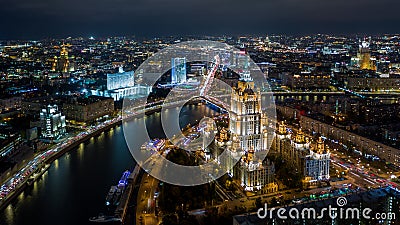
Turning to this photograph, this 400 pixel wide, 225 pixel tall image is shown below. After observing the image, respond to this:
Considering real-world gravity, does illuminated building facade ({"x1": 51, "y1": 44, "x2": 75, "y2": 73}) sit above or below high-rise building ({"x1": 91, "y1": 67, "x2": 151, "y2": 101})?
above

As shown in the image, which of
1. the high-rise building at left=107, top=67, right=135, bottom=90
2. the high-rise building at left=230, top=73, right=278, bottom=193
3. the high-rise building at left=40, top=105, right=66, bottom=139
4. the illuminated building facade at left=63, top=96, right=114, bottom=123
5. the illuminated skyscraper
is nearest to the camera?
the high-rise building at left=230, top=73, right=278, bottom=193

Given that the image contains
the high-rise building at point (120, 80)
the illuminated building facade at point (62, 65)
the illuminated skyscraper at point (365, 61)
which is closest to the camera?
the high-rise building at point (120, 80)

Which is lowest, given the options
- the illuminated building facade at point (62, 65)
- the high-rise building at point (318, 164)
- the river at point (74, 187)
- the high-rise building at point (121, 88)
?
the river at point (74, 187)

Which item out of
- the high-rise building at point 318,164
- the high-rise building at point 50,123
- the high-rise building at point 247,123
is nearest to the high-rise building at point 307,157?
the high-rise building at point 318,164

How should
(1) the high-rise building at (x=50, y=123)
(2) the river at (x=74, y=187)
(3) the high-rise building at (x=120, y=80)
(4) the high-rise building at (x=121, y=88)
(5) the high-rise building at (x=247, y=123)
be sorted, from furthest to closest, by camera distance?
(3) the high-rise building at (x=120, y=80)
(4) the high-rise building at (x=121, y=88)
(1) the high-rise building at (x=50, y=123)
(5) the high-rise building at (x=247, y=123)
(2) the river at (x=74, y=187)

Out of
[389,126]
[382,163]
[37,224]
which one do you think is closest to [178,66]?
[389,126]

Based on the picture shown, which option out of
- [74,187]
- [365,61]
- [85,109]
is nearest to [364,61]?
[365,61]

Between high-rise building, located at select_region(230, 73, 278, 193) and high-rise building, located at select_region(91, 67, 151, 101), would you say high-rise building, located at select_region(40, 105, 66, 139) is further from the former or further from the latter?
high-rise building, located at select_region(91, 67, 151, 101)

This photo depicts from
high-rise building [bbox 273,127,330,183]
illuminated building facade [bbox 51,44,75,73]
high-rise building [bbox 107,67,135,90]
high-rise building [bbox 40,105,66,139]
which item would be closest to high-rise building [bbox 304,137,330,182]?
high-rise building [bbox 273,127,330,183]

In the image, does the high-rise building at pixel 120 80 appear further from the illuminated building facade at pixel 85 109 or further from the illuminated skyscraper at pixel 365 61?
the illuminated skyscraper at pixel 365 61

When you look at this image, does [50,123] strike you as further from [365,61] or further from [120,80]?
[365,61]
